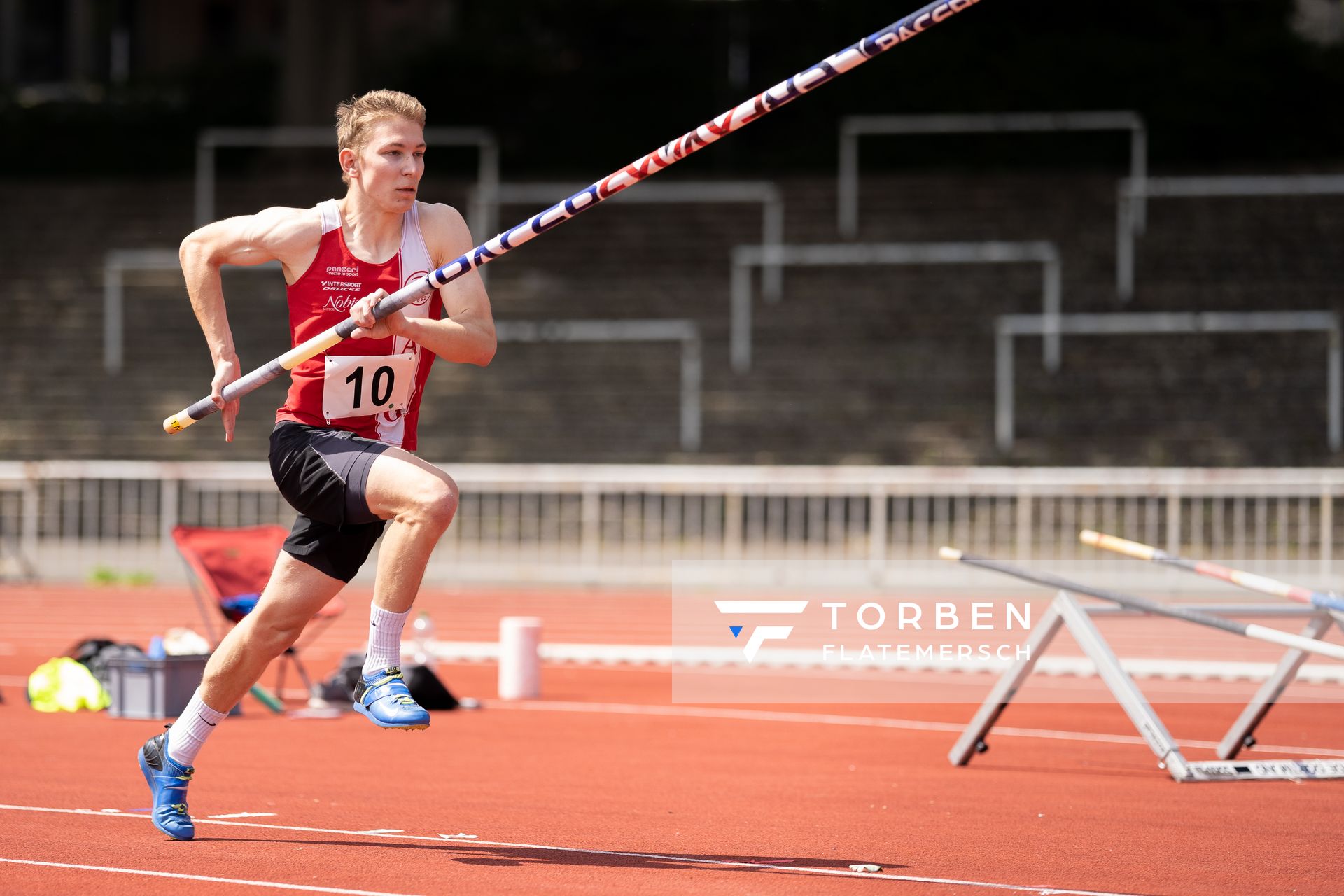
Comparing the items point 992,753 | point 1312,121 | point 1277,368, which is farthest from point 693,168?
point 992,753

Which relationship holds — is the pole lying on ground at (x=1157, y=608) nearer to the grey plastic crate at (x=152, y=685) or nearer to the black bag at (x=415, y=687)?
the black bag at (x=415, y=687)

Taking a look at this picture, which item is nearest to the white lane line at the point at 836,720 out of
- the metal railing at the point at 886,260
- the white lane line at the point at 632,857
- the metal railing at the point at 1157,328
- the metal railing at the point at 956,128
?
the white lane line at the point at 632,857

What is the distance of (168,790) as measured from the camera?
5430 mm

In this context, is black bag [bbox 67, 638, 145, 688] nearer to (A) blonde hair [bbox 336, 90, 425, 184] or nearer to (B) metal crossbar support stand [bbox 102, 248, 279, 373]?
(A) blonde hair [bbox 336, 90, 425, 184]

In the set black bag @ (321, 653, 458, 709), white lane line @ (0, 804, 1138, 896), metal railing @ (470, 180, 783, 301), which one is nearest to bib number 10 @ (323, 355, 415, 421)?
white lane line @ (0, 804, 1138, 896)

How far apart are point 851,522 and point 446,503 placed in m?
11.9

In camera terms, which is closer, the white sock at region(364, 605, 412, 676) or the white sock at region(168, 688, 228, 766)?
the white sock at region(364, 605, 412, 676)

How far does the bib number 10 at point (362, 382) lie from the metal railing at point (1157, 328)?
14318mm

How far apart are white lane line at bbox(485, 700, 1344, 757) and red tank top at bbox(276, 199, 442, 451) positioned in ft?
14.4

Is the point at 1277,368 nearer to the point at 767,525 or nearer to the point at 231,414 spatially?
the point at 767,525

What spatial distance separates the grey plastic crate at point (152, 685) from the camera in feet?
29.5

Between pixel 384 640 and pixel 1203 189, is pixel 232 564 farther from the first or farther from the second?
pixel 1203 189

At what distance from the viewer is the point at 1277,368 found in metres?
19.9

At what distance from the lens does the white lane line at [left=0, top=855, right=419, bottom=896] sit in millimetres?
4672
